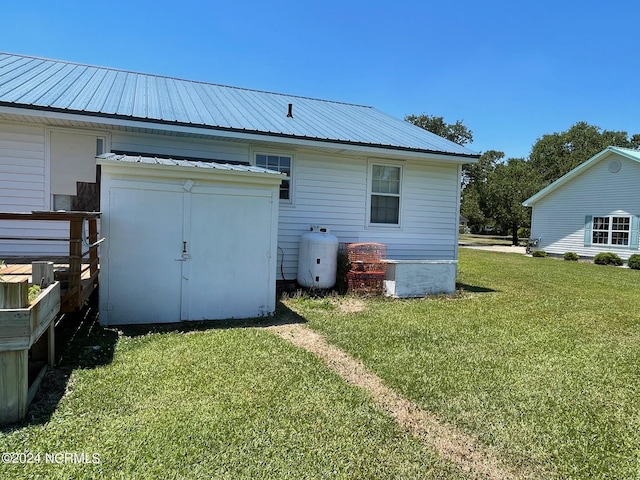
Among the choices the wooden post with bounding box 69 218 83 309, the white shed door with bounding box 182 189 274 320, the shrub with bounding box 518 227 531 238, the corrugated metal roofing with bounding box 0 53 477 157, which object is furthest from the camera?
the shrub with bounding box 518 227 531 238

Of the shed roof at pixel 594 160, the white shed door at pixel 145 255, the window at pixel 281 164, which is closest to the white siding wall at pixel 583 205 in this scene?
the shed roof at pixel 594 160

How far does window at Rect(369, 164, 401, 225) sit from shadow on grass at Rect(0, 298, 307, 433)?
143 inches

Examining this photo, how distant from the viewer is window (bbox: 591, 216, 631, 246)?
1803cm

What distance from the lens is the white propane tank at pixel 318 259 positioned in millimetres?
8086

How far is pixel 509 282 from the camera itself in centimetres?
1148

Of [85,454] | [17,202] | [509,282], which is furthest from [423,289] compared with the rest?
[17,202]

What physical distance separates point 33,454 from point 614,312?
30.3 ft

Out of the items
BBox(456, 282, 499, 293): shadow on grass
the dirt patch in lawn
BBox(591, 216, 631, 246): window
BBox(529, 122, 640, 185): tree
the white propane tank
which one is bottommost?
the dirt patch in lawn

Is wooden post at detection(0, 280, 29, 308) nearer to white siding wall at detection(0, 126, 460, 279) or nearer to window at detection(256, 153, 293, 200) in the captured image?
white siding wall at detection(0, 126, 460, 279)

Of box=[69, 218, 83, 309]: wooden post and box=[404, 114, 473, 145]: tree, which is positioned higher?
box=[404, 114, 473, 145]: tree

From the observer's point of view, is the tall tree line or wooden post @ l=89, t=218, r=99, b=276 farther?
the tall tree line

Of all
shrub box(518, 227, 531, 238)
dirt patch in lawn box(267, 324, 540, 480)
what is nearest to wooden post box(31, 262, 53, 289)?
dirt patch in lawn box(267, 324, 540, 480)

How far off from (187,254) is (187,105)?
14.4 ft

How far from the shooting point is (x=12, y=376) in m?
2.93
